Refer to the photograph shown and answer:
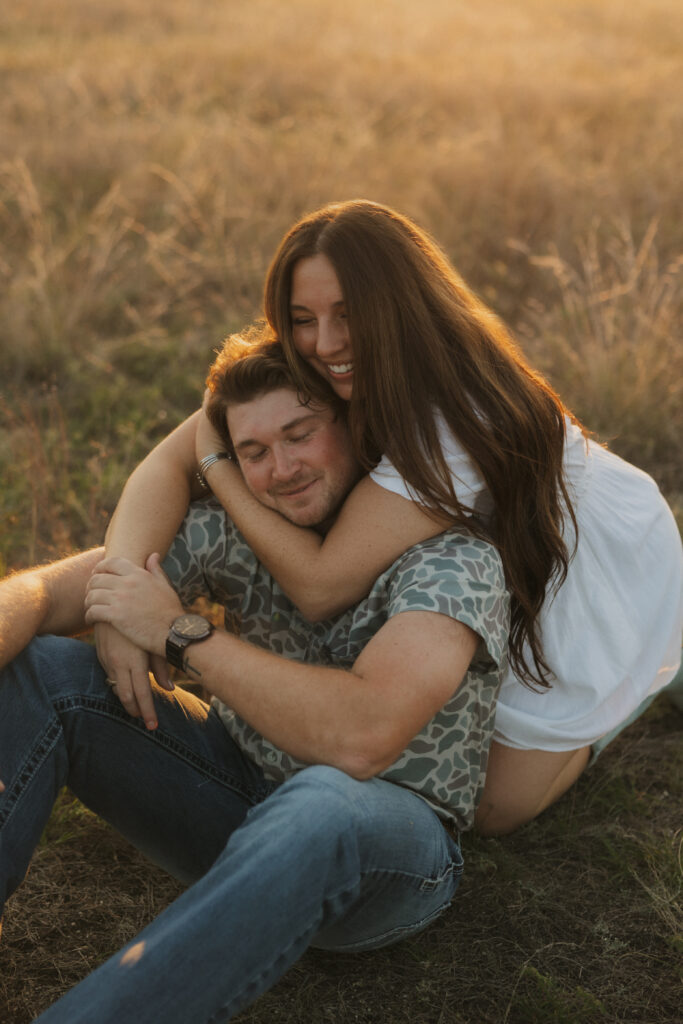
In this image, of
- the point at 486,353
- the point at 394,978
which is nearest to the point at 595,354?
the point at 486,353

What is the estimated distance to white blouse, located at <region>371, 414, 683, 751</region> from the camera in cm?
279

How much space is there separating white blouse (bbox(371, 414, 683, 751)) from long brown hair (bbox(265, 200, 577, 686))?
0.36ft

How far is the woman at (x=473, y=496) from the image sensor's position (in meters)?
2.51

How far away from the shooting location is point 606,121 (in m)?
8.89

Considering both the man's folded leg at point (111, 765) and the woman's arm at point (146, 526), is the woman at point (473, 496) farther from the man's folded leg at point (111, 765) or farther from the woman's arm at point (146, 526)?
the man's folded leg at point (111, 765)

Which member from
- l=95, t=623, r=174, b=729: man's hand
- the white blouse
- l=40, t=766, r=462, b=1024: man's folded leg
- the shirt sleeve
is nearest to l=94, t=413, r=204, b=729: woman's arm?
l=95, t=623, r=174, b=729: man's hand

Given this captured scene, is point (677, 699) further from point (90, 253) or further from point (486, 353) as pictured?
point (90, 253)

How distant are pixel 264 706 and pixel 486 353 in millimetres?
1087

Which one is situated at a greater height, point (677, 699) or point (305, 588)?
point (305, 588)

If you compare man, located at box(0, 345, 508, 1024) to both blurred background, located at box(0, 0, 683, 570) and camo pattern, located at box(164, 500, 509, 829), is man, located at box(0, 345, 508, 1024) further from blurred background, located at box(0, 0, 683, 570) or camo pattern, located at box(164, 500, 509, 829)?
blurred background, located at box(0, 0, 683, 570)

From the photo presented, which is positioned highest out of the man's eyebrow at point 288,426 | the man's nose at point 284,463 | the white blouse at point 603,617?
the man's eyebrow at point 288,426

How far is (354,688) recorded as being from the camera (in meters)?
2.18

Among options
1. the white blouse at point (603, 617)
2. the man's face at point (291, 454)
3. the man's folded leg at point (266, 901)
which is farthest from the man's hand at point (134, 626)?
the white blouse at point (603, 617)

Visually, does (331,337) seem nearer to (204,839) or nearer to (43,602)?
(43,602)
